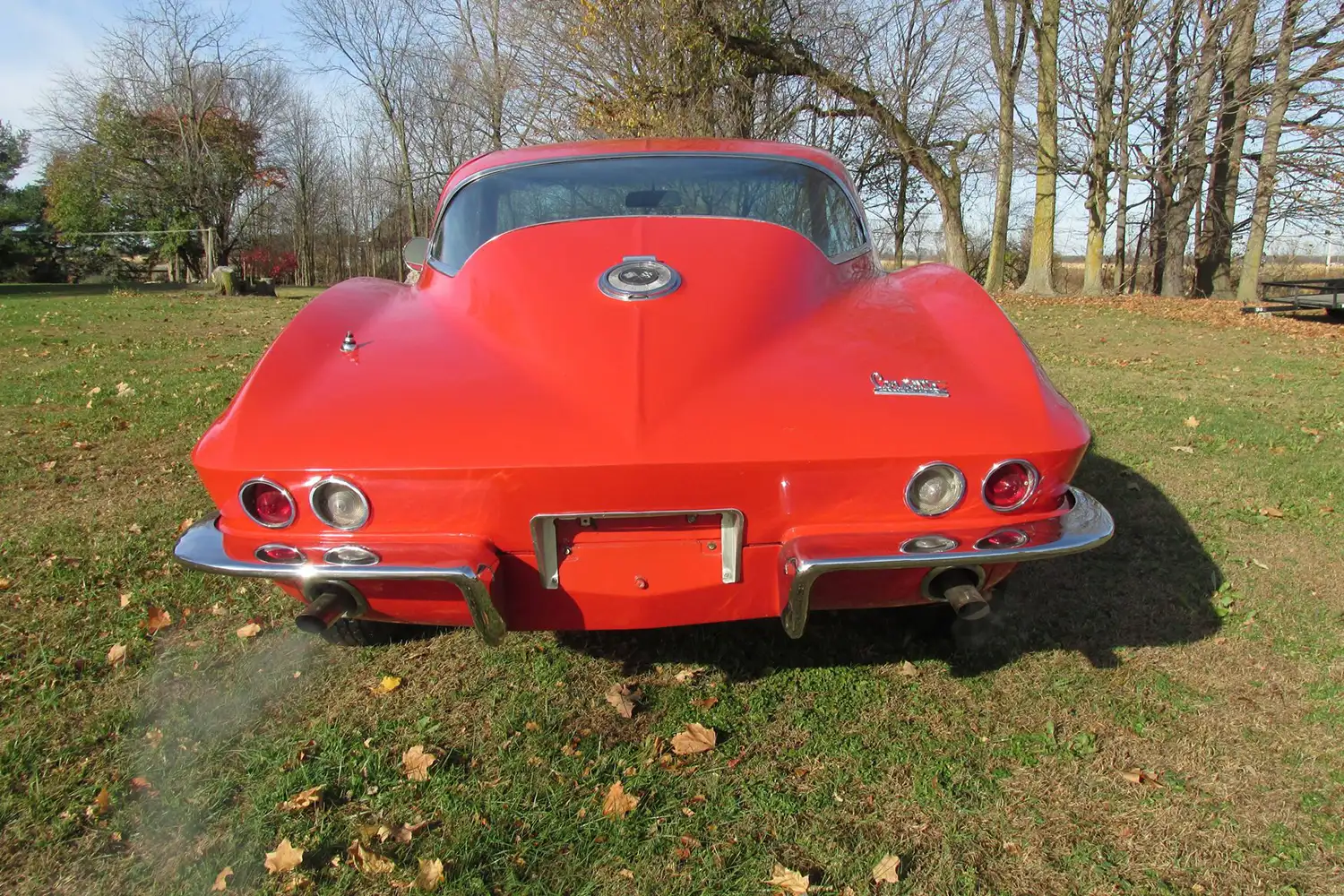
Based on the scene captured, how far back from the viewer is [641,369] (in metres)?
2.19

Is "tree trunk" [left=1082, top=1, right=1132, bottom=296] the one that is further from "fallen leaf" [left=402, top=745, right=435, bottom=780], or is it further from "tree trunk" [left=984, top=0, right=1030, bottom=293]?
"fallen leaf" [left=402, top=745, right=435, bottom=780]

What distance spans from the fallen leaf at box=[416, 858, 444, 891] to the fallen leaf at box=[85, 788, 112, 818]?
893mm

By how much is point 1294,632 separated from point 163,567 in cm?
437

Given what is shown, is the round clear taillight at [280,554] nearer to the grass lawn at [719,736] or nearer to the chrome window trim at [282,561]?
the chrome window trim at [282,561]

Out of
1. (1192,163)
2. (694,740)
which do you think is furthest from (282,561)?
(1192,163)

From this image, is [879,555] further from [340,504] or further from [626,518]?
[340,504]

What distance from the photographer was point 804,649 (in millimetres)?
2895

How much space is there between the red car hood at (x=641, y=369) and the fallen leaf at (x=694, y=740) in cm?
91

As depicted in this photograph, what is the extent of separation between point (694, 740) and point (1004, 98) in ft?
58.9

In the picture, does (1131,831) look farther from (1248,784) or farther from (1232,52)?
(1232,52)

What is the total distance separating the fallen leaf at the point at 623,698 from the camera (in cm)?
255

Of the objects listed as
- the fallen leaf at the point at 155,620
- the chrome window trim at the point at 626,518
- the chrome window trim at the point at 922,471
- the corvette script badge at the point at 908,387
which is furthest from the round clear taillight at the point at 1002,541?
the fallen leaf at the point at 155,620

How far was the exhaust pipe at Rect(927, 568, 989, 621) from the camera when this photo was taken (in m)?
2.13

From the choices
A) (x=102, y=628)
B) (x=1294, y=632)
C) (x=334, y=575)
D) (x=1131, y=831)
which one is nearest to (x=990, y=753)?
(x=1131, y=831)
